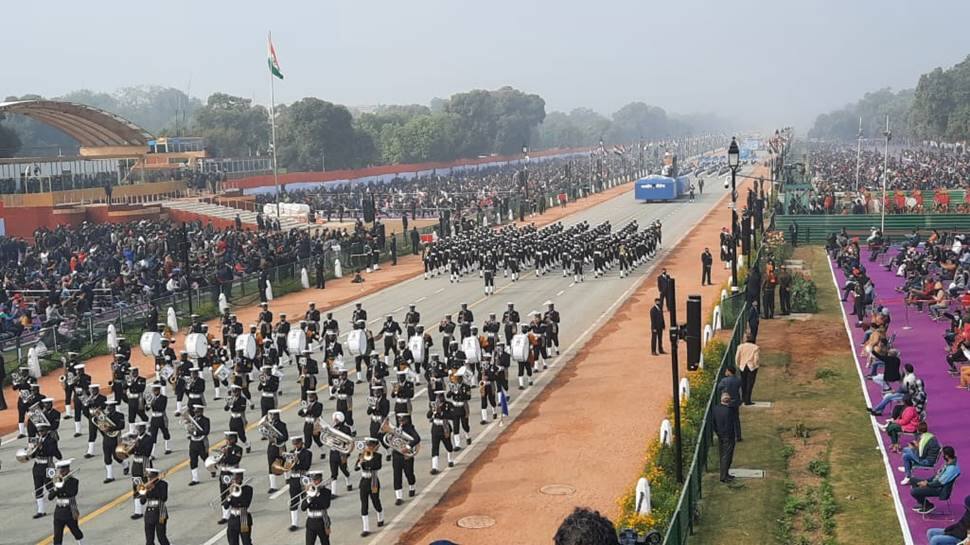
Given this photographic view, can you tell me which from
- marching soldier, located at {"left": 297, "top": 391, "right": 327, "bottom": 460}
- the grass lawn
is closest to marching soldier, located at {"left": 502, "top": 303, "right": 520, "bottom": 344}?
the grass lawn

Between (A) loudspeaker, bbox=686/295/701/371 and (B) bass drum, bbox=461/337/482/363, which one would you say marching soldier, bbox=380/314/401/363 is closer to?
(B) bass drum, bbox=461/337/482/363

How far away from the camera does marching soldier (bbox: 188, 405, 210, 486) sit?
1862 centimetres

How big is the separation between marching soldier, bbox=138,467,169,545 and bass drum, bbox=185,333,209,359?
10288 millimetres

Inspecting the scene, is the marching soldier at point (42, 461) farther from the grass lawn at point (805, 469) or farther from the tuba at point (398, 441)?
the grass lawn at point (805, 469)

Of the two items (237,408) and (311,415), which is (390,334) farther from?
(237,408)

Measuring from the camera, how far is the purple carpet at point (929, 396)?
15.8 m

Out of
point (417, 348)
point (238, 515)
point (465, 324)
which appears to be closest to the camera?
point (238, 515)

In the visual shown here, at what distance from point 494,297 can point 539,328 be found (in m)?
12.6

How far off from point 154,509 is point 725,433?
9.49m

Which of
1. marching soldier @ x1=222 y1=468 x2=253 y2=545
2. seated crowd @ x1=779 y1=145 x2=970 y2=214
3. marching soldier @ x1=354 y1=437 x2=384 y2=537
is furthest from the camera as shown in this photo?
seated crowd @ x1=779 y1=145 x2=970 y2=214

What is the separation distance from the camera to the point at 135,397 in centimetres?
2206

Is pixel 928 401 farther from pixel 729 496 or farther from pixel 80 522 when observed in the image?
pixel 80 522

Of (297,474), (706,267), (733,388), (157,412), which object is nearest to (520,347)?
(733,388)

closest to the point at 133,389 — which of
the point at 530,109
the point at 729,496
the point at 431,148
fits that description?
the point at 729,496
